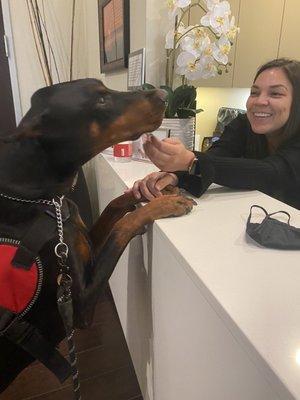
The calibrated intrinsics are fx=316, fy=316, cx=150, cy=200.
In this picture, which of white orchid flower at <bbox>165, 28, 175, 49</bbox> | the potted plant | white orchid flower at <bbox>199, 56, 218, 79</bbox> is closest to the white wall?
the potted plant

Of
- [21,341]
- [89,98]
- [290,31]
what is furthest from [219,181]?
[290,31]

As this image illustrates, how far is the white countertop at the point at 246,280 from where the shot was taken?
14.4 inches

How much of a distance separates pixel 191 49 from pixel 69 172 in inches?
29.7

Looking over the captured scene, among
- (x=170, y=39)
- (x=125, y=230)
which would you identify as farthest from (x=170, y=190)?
(x=170, y=39)

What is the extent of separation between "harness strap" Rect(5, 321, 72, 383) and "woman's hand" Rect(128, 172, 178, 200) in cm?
45

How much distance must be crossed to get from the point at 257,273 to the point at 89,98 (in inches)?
22.5

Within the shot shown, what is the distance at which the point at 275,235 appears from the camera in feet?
1.99

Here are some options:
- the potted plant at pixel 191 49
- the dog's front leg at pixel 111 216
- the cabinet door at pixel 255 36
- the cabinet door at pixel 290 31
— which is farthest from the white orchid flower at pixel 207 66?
the cabinet door at pixel 290 31

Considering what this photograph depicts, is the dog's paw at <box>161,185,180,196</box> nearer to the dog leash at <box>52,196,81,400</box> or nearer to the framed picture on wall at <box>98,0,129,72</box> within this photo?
the dog leash at <box>52,196,81,400</box>

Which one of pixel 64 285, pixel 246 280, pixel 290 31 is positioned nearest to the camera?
pixel 246 280

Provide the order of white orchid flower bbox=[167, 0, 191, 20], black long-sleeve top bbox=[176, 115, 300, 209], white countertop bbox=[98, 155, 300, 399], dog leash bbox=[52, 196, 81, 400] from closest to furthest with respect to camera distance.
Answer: white countertop bbox=[98, 155, 300, 399]
dog leash bbox=[52, 196, 81, 400]
black long-sleeve top bbox=[176, 115, 300, 209]
white orchid flower bbox=[167, 0, 191, 20]

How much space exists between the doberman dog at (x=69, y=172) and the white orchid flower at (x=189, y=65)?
45 cm

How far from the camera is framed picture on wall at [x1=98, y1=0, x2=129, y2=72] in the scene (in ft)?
5.23

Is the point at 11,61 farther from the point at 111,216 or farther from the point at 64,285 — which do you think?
the point at 64,285
